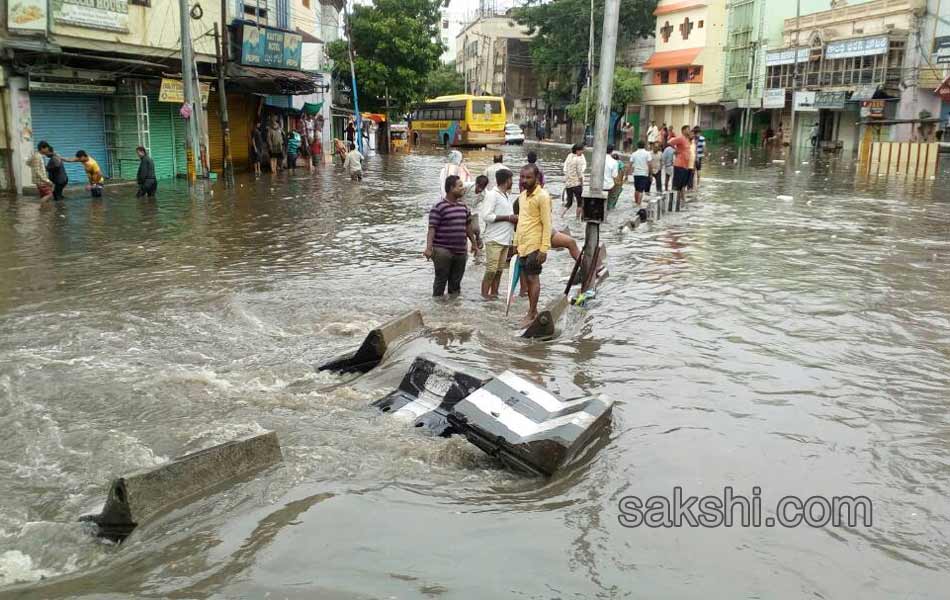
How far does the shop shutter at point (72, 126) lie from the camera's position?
19188 mm

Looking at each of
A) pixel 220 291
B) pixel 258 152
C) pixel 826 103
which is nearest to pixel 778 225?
pixel 220 291

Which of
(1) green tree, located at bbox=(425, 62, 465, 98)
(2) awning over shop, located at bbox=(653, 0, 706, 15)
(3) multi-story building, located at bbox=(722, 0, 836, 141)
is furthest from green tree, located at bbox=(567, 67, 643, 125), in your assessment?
(1) green tree, located at bbox=(425, 62, 465, 98)

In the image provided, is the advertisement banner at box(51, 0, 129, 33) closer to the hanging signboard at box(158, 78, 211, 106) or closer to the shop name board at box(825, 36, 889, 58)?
the hanging signboard at box(158, 78, 211, 106)

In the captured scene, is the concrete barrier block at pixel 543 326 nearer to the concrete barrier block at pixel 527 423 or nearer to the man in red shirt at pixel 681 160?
the concrete barrier block at pixel 527 423

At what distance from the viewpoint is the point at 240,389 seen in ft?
21.4

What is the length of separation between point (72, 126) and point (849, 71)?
124 ft

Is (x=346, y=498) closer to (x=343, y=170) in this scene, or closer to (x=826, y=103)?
(x=343, y=170)

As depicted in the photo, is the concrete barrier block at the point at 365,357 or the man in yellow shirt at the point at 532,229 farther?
the man in yellow shirt at the point at 532,229

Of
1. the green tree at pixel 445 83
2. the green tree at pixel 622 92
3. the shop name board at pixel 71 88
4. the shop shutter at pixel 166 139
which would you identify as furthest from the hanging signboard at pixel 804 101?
the green tree at pixel 445 83

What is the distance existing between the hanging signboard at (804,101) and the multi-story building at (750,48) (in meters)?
2.52

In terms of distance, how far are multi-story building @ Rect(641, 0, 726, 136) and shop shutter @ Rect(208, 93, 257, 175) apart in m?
33.6

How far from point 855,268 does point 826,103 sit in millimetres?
36732

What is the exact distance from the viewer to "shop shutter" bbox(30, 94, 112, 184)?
1919cm

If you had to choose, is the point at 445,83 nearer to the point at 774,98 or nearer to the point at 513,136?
the point at 513,136
